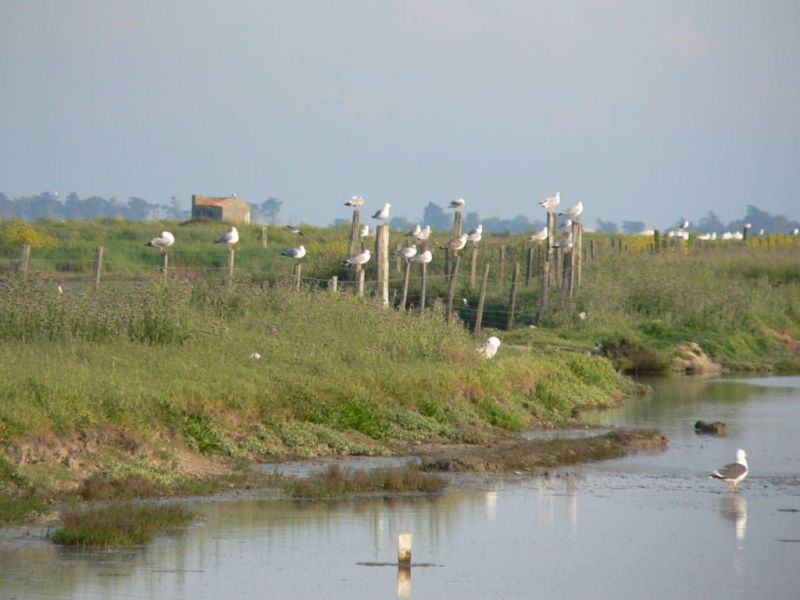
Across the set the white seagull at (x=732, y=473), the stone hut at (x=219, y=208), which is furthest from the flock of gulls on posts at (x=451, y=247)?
the stone hut at (x=219, y=208)

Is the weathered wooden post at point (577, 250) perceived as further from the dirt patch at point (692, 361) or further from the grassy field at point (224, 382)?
the grassy field at point (224, 382)

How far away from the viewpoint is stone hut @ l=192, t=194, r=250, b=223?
245 ft

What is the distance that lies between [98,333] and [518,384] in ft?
21.4

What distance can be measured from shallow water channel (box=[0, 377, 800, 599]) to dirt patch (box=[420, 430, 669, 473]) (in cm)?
38

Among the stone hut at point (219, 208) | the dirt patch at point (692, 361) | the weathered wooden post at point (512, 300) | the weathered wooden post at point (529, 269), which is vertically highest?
the stone hut at point (219, 208)

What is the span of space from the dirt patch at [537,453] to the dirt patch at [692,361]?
13.2 m

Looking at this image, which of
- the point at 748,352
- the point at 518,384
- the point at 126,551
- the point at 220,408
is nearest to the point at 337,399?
the point at 220,408

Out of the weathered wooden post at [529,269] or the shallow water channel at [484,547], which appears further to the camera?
the weathered wooden post at [529,269]

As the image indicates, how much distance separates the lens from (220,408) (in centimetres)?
1650

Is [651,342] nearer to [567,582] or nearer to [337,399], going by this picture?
[337,399]

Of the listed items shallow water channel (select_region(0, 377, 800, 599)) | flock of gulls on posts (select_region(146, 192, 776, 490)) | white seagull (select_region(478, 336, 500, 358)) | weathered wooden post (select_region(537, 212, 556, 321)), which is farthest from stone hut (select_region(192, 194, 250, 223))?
shallow water channel (select_region(0, 377, 800, 599))

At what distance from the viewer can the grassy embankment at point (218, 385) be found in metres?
14.4

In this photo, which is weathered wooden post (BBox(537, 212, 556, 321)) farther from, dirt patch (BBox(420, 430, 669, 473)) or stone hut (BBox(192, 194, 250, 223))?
stone hut (BBox(192, 194, 250, 223))

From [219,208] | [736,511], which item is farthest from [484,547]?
[219,208]
